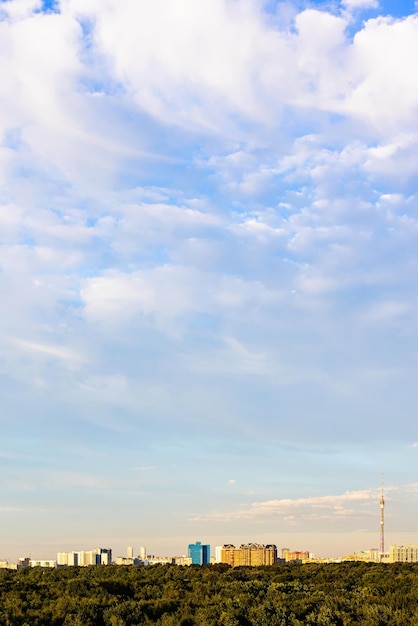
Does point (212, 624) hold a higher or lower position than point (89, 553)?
higher

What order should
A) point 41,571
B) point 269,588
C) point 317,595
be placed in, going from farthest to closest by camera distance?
point 41,571 < point 269,588 < point 317,595

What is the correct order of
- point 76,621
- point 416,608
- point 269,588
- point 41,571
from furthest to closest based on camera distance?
point 41,571
point 269,588
point 416,608
point 76,621

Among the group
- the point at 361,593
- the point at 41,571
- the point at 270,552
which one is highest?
the point at 361,593

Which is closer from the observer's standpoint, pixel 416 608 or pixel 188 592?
pixel 416 608

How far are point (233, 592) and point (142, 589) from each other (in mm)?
5606

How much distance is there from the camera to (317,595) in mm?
35188

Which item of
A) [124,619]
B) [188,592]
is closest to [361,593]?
[188,592]

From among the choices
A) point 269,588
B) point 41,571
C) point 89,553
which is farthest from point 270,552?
point 269,588

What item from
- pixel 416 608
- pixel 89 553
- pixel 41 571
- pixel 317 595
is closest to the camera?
pixel 416 608

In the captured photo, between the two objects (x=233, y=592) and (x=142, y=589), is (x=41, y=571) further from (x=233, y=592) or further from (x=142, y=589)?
(x=233, y=592)

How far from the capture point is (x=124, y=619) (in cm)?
2866

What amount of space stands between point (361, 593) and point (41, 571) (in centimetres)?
3533

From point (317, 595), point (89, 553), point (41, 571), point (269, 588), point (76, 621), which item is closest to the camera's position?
point (76, 621)

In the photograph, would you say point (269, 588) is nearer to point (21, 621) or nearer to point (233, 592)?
point (233, 592)
